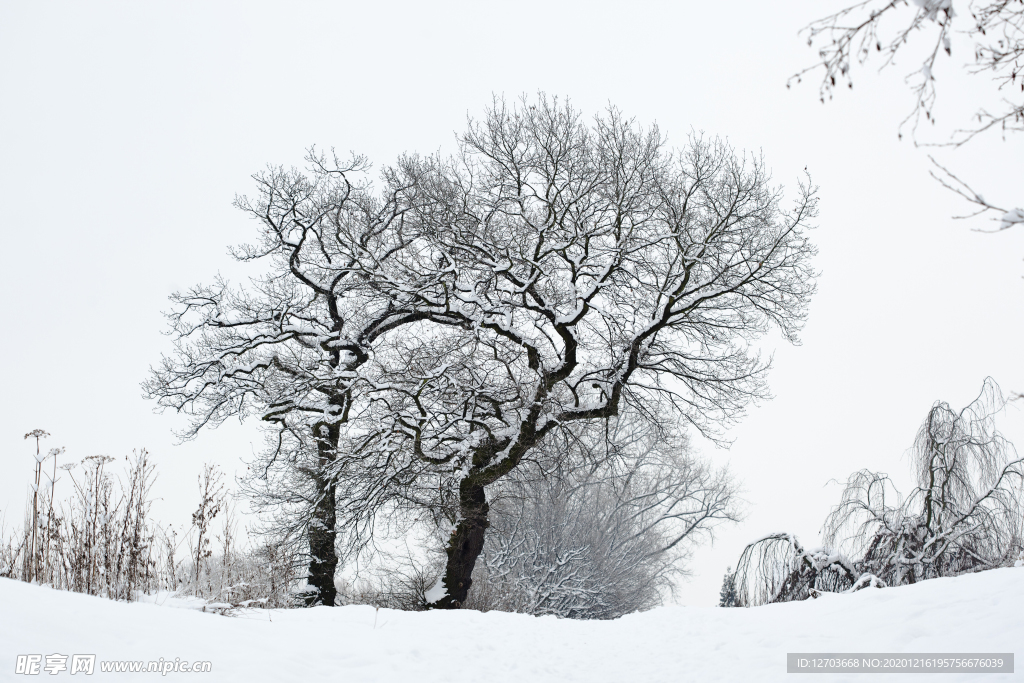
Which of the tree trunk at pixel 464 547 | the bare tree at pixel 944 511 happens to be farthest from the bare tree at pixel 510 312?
the bare tree at pixel 944 511

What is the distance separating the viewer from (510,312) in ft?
40.0

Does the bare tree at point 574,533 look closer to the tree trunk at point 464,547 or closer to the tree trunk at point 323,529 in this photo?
the tree trunk at point 464,547

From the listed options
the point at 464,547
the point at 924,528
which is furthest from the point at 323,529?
the point at 924,528

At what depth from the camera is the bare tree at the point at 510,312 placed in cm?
1152

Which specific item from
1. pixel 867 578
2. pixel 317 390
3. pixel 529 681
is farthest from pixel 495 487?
pixel 529 681

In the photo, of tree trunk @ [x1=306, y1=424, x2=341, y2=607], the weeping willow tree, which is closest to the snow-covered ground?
the weeping willow tree

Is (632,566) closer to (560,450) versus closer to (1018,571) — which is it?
(560,450)

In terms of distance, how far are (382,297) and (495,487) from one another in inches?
181

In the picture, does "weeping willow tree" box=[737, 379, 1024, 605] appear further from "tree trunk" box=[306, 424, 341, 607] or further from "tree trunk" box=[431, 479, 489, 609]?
"tree trunk" box=[306, 424, 341, 607]

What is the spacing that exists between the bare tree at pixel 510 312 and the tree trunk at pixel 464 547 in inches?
1.6

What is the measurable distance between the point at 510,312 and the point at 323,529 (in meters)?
5.36

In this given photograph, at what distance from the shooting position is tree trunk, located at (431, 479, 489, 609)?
11703 millimetres

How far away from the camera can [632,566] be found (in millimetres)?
18594

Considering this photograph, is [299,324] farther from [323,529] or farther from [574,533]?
[574,533]
